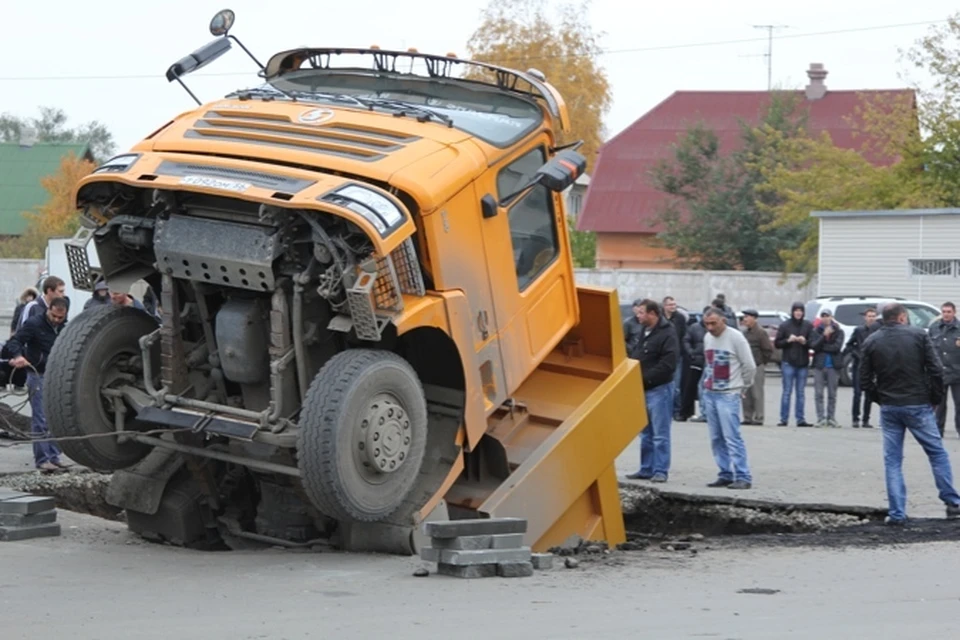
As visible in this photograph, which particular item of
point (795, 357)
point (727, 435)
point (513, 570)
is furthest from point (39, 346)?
point (795, 357)

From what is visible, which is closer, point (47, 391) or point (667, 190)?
point (47, 391)

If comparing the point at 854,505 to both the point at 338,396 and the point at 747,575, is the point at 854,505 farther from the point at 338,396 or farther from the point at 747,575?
the point at 338,396

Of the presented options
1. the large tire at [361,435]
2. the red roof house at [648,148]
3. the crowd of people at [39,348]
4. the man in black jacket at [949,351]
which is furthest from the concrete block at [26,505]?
the red roof house at [648,148]

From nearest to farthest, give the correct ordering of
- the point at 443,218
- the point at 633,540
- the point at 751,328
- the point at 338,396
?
the point at 338,396
the point at 443,218
the point at 633,540
the point at 751,328

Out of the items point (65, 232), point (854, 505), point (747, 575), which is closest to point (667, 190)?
point (65, 232)

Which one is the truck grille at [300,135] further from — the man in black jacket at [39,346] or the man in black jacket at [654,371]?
the man in black jacket at [654,371]

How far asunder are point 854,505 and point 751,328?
789cm

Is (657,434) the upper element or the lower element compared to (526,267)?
lower

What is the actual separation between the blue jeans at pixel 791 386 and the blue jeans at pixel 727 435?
6.38 metres

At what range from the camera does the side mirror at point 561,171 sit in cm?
934

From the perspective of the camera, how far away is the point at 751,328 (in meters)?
20.4

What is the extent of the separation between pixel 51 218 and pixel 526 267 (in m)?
51.5

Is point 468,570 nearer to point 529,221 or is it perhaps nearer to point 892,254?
point 529,221

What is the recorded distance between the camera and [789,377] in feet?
68.6
